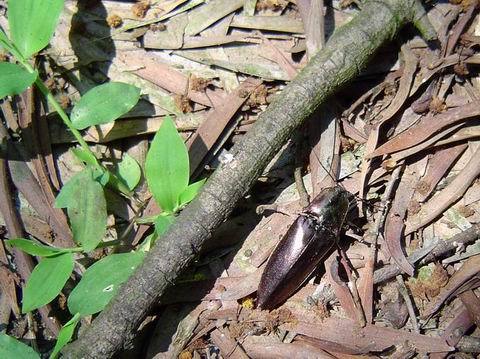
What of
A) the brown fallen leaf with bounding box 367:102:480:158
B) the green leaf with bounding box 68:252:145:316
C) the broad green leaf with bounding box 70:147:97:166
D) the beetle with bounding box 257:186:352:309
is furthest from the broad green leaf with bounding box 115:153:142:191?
the brown fallen leaf with bounding box 367:102:480:158

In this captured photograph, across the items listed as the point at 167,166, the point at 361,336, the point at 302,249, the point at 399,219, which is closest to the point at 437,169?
the point at 399,219

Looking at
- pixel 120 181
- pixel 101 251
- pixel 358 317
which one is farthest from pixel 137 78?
pixel 358 317

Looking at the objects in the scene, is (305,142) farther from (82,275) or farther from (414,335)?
(82,275)

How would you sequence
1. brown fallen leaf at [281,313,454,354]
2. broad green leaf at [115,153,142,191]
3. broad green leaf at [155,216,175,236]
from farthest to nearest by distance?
broad green leaf at [115,153,142,191] → broad green leaf at [155,216,175,236] → brown fallen leaf at [281,313,454,354]

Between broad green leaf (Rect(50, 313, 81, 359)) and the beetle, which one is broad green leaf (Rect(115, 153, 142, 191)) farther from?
the beetle

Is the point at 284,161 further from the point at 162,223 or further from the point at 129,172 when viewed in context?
the point at 129,172
